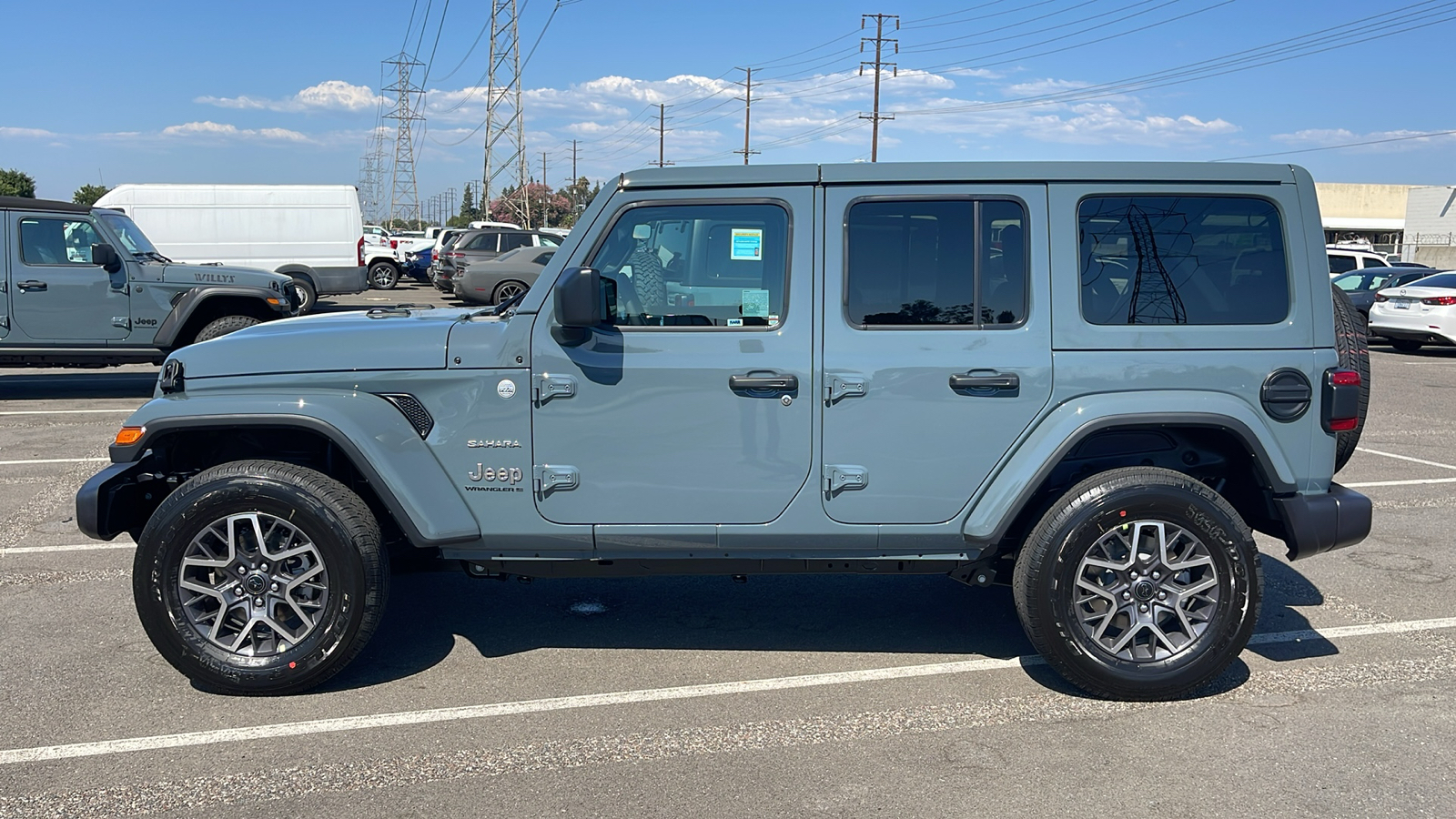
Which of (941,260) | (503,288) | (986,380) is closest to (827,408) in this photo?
(986,380)

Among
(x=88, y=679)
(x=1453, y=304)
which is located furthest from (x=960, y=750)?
(x=1453, y=304)

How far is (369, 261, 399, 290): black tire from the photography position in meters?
32.3

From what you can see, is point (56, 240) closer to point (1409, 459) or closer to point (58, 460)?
point (58, 460)

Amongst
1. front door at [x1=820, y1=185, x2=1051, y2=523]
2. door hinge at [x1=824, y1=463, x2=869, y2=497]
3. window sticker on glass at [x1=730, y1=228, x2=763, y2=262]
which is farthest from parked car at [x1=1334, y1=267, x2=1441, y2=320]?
window sticker on glass at [x1=730, y1=228, x2=763, y2=262]

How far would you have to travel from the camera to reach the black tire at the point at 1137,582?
4.11 metres

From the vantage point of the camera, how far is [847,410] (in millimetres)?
4145

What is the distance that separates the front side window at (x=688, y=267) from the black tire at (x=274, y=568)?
4.20ft

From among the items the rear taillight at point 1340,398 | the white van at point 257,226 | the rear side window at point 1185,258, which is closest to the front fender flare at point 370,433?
the rear side window at point 1185,258

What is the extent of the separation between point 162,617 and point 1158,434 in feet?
12.9

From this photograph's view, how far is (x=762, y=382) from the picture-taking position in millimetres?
4098

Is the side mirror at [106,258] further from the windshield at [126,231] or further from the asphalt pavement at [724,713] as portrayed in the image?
the asphalt pavement at [724,713]

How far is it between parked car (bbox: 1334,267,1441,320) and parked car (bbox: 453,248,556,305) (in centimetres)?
1548

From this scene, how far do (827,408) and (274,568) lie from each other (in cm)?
218

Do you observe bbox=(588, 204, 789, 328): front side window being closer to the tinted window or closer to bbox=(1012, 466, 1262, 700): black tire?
the tinted window
